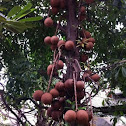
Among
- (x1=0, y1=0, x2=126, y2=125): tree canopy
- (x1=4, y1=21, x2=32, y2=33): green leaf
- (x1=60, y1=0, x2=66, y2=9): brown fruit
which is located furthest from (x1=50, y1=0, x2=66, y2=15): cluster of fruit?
(x1=0, y1=0, x2=126, y2=125): tree canopy

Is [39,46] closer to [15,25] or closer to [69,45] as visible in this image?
[15,25]

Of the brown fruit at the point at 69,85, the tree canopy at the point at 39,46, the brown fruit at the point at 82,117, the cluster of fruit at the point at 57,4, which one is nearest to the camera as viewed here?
the brown fruit at the point at 82,117

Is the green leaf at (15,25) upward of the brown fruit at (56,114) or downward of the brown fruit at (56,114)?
upward

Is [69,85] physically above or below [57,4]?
below

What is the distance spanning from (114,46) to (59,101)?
100 centimetres

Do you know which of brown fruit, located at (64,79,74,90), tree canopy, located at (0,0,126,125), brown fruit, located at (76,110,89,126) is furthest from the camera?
tree canopy, located at (0,0,126,125)

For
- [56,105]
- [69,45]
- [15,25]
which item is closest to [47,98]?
[56,105]

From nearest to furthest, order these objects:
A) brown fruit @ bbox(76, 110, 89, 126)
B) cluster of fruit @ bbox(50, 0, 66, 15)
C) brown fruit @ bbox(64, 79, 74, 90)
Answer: brown fruit @ bbox(76, 110, 89, 126) < brown fruit @ bbox(64, 79, 74, 90) < cluster of fruit @ bbox(50, 0, 66, 15)

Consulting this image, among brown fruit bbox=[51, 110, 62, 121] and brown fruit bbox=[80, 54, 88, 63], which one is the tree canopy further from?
brown fruit bbox=[51, 110, 62, 121]

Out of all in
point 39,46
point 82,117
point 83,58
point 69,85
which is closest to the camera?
point 82,117

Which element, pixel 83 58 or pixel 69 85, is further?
pixel 83 58

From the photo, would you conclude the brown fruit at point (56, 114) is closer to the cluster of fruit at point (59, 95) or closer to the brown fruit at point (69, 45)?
the cluster of fruit at point (59, 95)

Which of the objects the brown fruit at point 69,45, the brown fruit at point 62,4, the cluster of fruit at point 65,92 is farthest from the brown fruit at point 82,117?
the brown fruit at point 62,4

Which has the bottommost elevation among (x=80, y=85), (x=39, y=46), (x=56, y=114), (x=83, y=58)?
(x=56, y=114)
